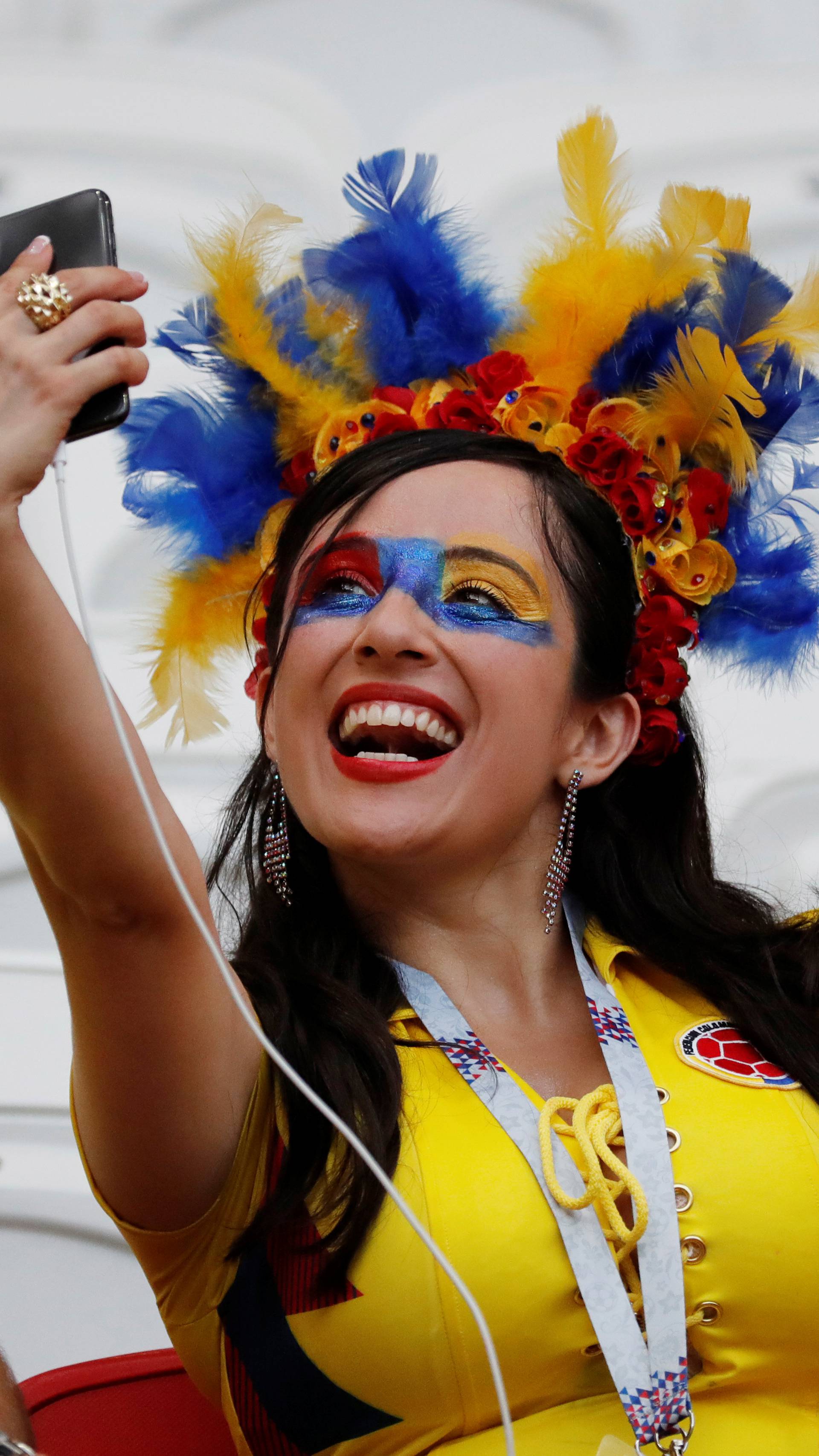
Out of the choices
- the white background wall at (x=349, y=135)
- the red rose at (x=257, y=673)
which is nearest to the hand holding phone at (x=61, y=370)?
the red rose at (x=257, y=673)

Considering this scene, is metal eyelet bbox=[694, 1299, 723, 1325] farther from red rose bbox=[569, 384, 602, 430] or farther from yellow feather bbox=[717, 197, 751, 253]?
yellow feather bbox=[717, 197, 751, 253]

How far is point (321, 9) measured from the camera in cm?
346

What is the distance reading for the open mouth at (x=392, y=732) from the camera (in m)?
1.66

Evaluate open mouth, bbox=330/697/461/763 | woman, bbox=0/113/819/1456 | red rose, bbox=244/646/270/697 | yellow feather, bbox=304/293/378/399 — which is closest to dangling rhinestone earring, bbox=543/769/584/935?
woman, bbox=0/113/819/1456

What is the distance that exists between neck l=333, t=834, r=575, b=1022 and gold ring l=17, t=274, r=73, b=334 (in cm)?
81

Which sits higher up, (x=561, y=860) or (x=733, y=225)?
(x=733, y=225)

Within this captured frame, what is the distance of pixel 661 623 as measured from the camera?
200 cm

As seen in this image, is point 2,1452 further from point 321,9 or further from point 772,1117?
point 321,9

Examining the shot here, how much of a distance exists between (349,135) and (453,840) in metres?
2.26

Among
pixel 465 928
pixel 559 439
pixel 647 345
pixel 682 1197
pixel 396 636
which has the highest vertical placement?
pixel 647 345

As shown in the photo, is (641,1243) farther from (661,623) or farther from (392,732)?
(661,623)

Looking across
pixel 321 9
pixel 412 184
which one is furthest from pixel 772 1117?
pixel 321 9

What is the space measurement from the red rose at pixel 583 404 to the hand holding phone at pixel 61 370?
0.96 meters

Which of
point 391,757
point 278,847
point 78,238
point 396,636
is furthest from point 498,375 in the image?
point 78,238
